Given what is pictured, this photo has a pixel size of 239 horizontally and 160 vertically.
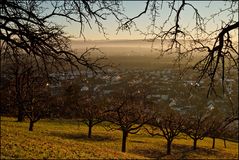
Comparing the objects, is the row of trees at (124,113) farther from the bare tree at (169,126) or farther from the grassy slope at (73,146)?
the grassy slope at (73,146)

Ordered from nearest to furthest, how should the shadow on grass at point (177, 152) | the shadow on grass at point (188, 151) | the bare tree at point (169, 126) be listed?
the shadow on grass at point (177, 152) < the bare tree at point (169, 126) < the shadow on grass at point (188, 151)

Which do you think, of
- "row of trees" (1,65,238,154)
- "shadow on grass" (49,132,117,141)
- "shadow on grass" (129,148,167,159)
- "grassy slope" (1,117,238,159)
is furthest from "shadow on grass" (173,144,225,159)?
"shadow on grass" (49,132,117,141)

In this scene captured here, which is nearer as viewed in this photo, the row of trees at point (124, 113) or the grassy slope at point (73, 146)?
the grassy slope at point (73, 146)

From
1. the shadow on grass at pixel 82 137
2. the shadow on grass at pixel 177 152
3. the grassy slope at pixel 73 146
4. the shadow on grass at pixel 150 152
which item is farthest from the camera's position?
the shadow on grass at pixel 82 137

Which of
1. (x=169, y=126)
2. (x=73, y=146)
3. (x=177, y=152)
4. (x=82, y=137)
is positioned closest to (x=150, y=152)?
(x=169, y=126)

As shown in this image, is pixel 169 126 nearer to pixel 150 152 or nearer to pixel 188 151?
pixel 150 152

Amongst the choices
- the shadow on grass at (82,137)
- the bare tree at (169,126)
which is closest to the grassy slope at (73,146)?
the shadow on grass at (82,137)

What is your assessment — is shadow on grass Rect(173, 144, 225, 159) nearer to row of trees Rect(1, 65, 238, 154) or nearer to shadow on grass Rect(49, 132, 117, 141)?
row of trees Rect(1, 65, 238, 154)

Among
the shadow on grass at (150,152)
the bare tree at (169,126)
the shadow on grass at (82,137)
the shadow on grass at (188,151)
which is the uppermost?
the bare tree at (169,126)

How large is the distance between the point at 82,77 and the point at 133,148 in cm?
4174

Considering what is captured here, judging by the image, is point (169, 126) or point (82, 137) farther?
point (82, 137)

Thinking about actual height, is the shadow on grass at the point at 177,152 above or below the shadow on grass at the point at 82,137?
below

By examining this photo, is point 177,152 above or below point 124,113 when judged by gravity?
below

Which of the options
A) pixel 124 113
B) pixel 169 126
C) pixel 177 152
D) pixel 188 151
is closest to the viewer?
pixel 124 113
